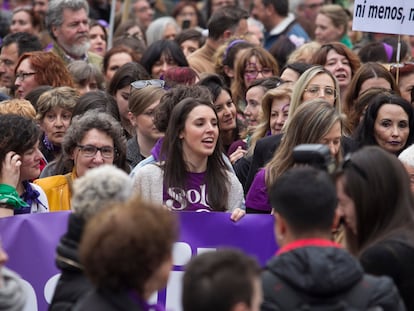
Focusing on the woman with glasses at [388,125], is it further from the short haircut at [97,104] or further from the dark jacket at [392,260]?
the dark jacket at [392,260]

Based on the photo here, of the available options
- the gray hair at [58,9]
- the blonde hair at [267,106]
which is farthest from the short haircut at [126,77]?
the gray hair at [58,9]

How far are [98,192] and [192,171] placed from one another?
2.78m

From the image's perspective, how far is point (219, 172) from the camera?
7.91 meters

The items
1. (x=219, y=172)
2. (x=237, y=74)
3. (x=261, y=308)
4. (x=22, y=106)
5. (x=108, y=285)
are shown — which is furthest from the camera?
(x=237, y=74)

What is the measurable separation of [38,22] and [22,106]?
21.0ft

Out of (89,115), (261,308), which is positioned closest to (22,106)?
(89,115)

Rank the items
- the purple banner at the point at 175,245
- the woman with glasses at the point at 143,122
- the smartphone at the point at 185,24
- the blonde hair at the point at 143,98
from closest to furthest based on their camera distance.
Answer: the purple banner at the point at 175,245, the woman with glasses at the point at 143,122, the blonde hair at the point at 143,98, the smartphone at the point at 185,24

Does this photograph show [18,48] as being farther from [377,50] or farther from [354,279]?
[354,279]

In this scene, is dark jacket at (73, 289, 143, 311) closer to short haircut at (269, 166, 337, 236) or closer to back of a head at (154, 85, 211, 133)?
short haircut at (269, 166, 337, 236)

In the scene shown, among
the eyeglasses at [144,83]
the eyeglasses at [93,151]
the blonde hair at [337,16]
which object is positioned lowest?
the eyeglasses at [93,151]

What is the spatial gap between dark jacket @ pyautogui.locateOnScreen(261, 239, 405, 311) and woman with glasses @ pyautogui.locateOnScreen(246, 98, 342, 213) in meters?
2.60

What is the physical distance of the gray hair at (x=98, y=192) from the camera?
5051mm

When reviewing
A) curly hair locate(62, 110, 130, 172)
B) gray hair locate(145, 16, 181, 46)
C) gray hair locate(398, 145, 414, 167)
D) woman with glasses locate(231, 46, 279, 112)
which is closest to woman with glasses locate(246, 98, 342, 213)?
gray hair locate(398, 145, 414, 167)

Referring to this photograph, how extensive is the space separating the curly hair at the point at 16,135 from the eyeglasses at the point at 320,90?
2272 mm
